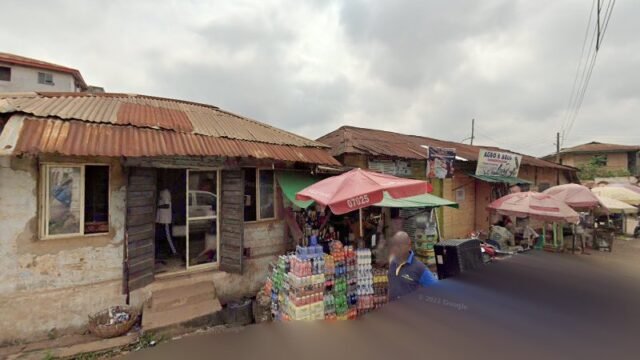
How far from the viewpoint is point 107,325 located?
5.29m

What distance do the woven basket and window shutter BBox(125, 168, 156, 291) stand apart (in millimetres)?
550

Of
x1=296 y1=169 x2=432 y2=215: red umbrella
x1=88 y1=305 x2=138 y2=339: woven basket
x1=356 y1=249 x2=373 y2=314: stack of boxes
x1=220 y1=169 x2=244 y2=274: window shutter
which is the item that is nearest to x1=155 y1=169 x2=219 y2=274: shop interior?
x1=220 y1=169 x2=244 y2=274: window shutter

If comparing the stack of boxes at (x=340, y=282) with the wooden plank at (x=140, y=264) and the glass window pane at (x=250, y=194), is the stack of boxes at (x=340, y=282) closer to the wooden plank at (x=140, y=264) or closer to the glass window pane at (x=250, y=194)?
the glass window pane at (x=250, y=194)

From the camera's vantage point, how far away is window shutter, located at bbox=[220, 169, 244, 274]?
6.73m

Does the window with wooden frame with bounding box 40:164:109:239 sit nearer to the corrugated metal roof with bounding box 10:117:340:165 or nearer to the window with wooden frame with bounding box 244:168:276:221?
the corrugated metal roof with bounding box 10:117:340:165

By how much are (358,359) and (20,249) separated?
695 centimetres

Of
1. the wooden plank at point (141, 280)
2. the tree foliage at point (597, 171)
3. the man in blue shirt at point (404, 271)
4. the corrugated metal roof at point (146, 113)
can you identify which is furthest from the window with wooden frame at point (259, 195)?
the tree foliage at point (597, 171)

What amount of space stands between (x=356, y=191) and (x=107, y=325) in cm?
536

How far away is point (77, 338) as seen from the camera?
5.27 meters

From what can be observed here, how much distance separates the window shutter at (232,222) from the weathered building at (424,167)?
3.74 metres

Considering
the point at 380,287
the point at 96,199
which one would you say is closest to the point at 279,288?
the point at 380,287

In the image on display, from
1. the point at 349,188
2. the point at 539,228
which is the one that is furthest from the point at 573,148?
the point at 349,188

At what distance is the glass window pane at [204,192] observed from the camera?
700 cm

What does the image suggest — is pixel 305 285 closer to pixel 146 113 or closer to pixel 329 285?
pixel 329 285
